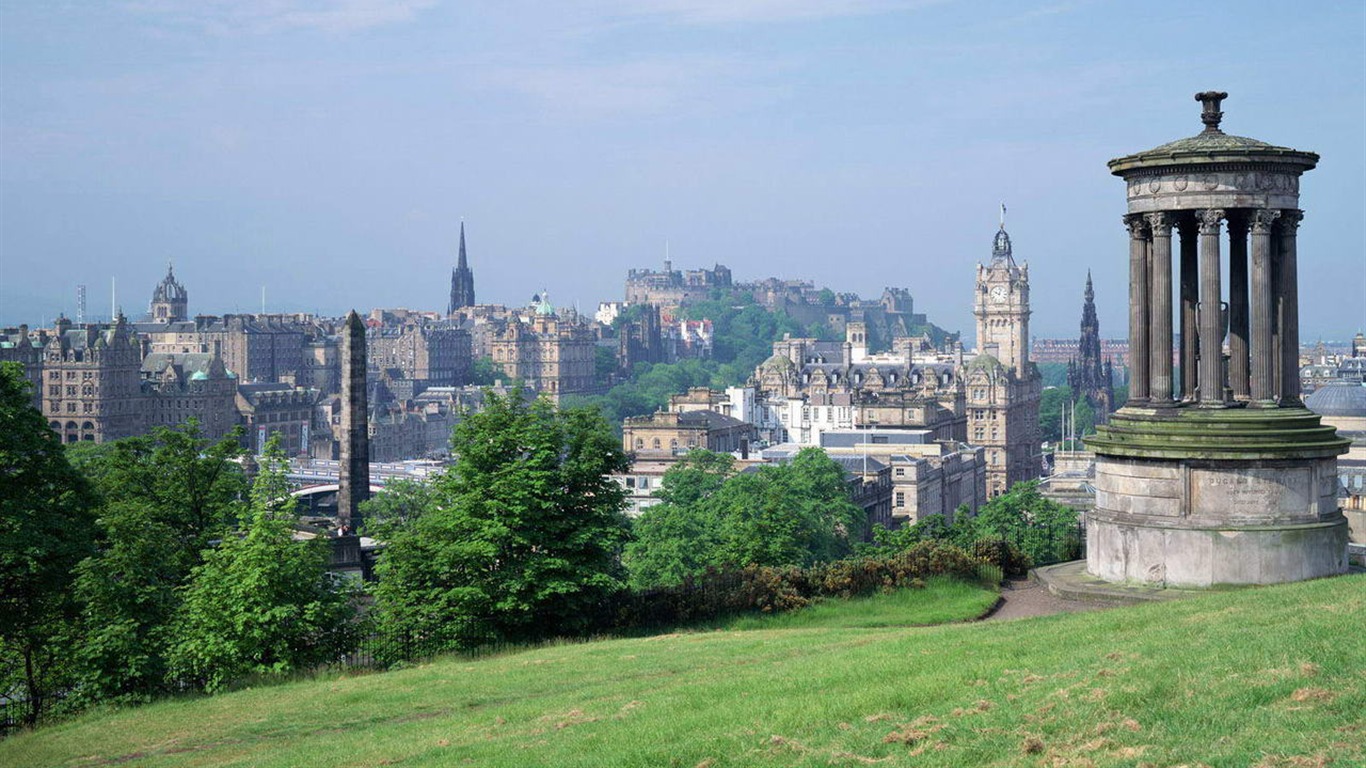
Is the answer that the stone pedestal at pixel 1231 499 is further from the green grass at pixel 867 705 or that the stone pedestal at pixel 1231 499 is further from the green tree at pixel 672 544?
the green tree at pixel 672 544

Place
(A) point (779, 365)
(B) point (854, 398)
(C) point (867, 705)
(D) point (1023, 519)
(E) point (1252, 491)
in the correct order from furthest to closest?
(A) point (779, 365) → (B) point (854, 398) → (D) point (1023, 519) → (E) point (1252, 491) → (C) point (867, 705)

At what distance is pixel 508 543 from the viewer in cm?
3400

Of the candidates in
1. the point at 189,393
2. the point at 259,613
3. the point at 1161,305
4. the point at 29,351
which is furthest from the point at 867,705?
the point at 189,393

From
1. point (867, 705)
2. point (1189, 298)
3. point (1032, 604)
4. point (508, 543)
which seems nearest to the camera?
point (867, 705)

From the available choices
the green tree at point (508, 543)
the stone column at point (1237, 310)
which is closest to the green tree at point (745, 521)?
the green tree at point (508, 543)

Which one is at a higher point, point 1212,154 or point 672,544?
point 1212,154

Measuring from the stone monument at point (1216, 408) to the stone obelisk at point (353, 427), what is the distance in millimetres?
43456

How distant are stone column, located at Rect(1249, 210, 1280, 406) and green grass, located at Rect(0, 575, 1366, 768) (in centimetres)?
511

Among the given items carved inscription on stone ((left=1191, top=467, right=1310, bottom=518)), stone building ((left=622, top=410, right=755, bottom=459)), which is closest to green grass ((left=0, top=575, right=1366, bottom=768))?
carved inscription on stone ((left=1191, top=467, right=1310, bottom=518))

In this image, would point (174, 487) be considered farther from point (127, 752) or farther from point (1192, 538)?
point (1192, 538)

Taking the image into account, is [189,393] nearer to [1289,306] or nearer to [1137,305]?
[1137,305]

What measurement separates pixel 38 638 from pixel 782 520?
27919 mm

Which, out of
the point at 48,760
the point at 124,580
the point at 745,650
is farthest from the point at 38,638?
the point at 745,650

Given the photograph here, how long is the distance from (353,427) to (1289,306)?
48002mm
